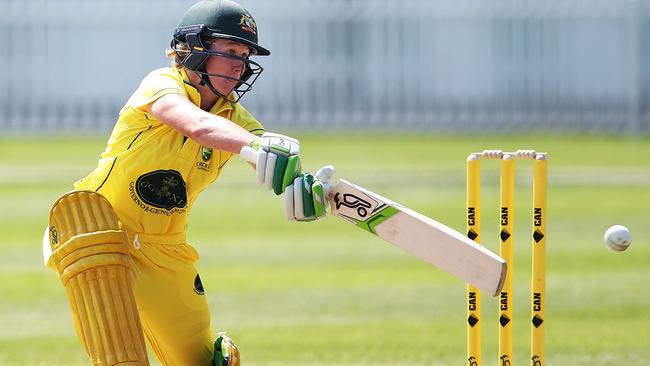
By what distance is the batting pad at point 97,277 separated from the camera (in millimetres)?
4125

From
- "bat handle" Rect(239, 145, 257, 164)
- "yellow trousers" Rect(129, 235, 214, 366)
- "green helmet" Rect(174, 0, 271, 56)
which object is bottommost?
"yellow trousers" Rect(129, 235, 214, 366)

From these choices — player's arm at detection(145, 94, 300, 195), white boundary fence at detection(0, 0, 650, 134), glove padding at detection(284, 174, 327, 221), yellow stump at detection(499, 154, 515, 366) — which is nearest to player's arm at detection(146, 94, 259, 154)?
player's arm at detection(145, 94, 300, 195)

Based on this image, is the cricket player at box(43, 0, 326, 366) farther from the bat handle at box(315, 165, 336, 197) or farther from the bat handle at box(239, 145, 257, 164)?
the bat handle at box(315, 165, 336, 197)

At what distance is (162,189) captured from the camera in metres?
4.47

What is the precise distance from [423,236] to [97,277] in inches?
43.7

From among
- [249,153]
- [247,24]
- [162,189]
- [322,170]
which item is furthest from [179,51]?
[322,170]

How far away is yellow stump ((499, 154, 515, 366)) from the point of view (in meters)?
4.47

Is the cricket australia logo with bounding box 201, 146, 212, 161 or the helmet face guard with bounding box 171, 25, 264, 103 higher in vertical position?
the helmet face guard with bounding box 171, 25, 264, 103

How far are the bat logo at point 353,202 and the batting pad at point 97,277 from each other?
802mm

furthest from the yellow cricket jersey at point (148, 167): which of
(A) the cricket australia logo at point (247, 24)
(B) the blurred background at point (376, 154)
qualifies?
(B) the blurred background at point (376, 154)

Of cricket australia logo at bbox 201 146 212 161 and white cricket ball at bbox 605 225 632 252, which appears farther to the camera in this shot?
white cricket ball at bbox 605 225 632 252

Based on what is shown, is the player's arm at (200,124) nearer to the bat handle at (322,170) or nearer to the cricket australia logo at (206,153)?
the bat handle at (322,170)

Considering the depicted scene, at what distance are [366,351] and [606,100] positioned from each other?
2088 cm

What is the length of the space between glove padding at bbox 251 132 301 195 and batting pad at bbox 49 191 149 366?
722mm
